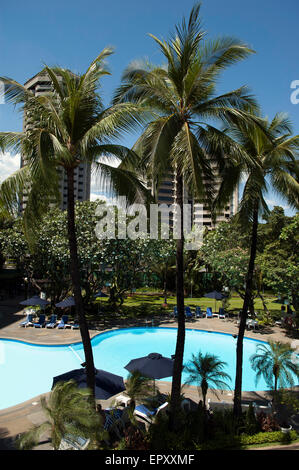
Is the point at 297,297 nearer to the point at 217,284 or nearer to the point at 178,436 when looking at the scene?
the point at 178,436

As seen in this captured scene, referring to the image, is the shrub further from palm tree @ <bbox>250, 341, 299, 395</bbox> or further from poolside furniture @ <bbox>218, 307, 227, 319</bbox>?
poolside furniture @ <bbox>218, 307, 227, 319</bbox>

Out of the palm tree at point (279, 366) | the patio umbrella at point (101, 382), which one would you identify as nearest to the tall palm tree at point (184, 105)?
the patio umbrella at point (101, 382)

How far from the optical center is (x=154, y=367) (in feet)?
36.5

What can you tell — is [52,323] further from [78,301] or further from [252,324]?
[78,301]

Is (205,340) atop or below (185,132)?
below

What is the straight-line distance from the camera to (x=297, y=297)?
18719 mm

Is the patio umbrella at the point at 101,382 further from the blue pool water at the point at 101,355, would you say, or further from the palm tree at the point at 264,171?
the blue pool water at the point at 101,355

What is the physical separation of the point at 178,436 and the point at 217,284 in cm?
3006

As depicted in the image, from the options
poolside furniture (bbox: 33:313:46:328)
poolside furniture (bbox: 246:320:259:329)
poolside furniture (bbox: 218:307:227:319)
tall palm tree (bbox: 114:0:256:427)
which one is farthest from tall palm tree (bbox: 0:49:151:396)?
poolside furniture (bbox: 218:307:227:319)

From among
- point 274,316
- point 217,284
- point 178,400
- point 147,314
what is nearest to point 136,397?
point 178,400

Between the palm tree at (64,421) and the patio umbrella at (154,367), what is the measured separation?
426 centimetres

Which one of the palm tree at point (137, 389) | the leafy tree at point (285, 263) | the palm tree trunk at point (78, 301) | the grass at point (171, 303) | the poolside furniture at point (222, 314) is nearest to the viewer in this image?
the palm tree trunk at point (78, 301)

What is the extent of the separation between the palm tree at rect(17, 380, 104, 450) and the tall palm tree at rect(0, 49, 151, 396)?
1.92 m

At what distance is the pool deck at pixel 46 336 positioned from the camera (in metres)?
9.70
